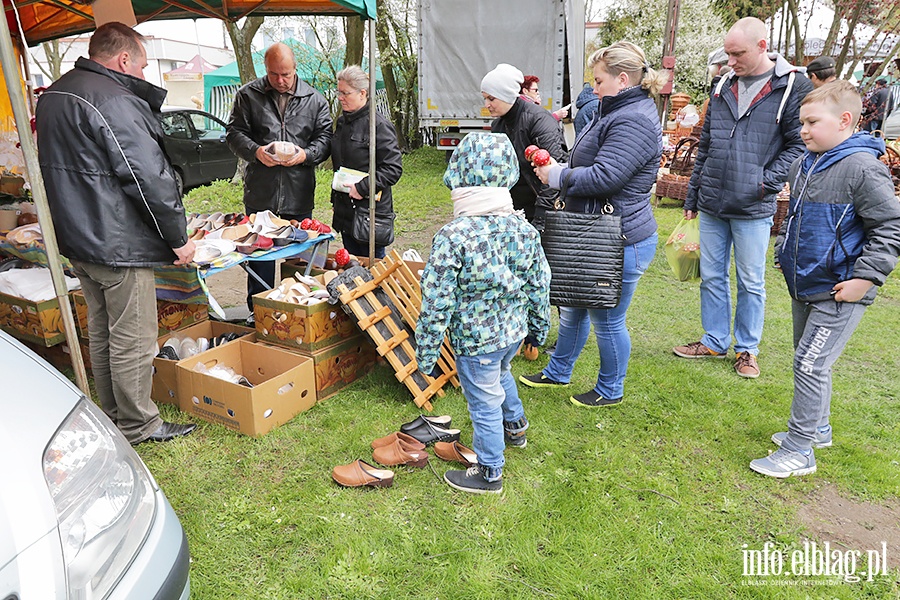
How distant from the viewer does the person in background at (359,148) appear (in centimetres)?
419

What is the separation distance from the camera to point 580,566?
94.3 inches

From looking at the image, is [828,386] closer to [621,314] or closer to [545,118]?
[621,314]

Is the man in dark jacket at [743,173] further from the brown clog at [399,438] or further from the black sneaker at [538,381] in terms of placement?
the brown clog at [399,438]

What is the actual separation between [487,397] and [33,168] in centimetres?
197

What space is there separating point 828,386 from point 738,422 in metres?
0.69

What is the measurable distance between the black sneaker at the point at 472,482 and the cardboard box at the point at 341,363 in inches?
43.3

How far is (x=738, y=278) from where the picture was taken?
158 inches

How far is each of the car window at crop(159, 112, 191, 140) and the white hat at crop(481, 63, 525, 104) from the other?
337 inches

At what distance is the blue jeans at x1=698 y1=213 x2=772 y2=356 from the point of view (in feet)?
12.8

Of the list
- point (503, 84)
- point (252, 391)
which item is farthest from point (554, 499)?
point (503, 84)

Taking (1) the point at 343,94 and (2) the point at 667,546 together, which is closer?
(2) the point at 667,546

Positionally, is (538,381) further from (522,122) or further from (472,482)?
(522,122)

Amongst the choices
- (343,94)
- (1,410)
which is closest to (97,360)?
(1,410)

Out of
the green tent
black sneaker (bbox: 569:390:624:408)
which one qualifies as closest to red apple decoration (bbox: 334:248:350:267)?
black sneaker (bbox: 569:390:624:408)
